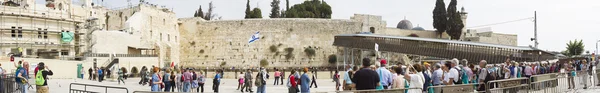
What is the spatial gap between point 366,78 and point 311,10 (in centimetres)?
4708

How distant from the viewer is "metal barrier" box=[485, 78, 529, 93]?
29.5 ft

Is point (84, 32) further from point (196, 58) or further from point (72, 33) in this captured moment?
point (196, 58)

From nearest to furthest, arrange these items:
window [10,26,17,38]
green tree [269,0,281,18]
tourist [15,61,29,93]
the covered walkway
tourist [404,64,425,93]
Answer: tourist [404,64,425,93] → tourist [15,61,29,93] → the covered walkway → window [10,26,17,38] → green tree [269,0,281,18]

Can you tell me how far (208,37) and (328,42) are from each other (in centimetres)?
1014

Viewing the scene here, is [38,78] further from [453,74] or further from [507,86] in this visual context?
[507,86]

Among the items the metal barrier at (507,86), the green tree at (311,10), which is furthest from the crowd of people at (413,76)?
the green tree at (311,10)

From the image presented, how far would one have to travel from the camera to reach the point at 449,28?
A: 47688mm

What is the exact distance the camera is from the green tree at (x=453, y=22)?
4690 cm

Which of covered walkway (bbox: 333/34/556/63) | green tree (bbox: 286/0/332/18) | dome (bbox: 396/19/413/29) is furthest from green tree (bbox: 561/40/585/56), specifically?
covered walkway (bbox: 333/34/556/63)

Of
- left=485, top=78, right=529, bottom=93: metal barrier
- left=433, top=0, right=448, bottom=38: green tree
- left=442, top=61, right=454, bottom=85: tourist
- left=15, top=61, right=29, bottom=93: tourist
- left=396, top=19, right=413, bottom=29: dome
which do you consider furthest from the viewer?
left=396, top=19, right=413, bottom=29: dome

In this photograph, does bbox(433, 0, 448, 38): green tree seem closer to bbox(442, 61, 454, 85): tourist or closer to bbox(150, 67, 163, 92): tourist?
bbox(150, 67, 163, 92): tourist

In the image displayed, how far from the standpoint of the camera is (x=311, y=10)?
5453cm

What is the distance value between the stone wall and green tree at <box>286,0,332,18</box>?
293 inches

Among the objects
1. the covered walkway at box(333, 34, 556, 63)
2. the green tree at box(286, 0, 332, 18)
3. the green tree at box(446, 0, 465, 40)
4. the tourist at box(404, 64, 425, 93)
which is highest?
the green tree at box(286, 0, 332, 18)
